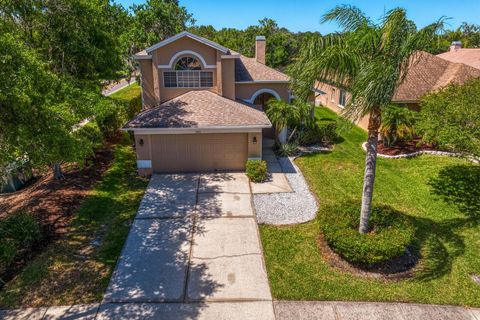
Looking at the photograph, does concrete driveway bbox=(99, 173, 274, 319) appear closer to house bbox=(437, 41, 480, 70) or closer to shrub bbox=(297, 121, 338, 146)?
shrub bbox=(297, 121, 338, 146)

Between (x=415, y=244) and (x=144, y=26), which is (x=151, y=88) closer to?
(x=415, y=244)

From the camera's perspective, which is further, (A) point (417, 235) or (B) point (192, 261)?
(A) point (417, 235)

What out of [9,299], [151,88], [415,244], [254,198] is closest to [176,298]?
[9,299]

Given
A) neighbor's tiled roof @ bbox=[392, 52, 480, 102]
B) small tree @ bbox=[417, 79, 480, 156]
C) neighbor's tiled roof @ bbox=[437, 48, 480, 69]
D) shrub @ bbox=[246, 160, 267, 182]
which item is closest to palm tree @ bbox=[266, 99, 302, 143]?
shrub @ bbox=[246, 160, 267, 182]

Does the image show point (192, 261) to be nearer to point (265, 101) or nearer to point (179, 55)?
point (179, 55)

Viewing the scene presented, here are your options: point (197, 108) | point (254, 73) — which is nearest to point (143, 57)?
point (197, 108)

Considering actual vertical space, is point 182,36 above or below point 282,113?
A: above

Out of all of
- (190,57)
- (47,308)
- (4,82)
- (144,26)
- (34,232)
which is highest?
(144,26)
